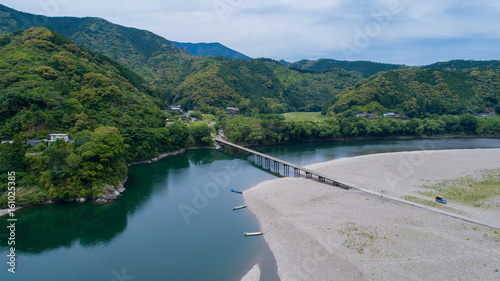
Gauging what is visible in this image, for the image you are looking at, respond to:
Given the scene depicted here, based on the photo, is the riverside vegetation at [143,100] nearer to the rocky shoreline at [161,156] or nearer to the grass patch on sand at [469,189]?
the rocky shoreline at [161,156]

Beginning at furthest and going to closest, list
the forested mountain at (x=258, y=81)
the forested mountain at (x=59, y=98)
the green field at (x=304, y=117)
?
the forested mountain at (x=258, y=81)
the green field at (x=304, y=117)
the forested mountain at (x=59, y=98)

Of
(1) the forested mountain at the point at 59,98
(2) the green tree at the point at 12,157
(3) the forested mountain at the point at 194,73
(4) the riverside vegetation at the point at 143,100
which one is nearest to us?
(2) the green tree at the point at 12,157

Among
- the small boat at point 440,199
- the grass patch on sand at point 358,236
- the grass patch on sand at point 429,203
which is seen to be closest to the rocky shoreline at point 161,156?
the grass patch on sand at point 358,236

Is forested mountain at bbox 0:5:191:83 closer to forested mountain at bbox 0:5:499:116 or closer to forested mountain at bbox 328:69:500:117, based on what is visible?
forested mountain at bbox 0:5:499:116

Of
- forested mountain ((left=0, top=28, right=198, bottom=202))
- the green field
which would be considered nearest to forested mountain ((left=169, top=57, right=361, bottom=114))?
the green field

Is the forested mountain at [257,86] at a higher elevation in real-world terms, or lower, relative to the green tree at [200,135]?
higher

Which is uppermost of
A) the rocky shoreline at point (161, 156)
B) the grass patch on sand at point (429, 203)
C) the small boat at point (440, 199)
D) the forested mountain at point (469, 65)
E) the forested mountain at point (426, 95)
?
the forested mountain at point (469, 65)

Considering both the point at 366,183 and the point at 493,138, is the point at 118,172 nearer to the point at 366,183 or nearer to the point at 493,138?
the point at 366,183
